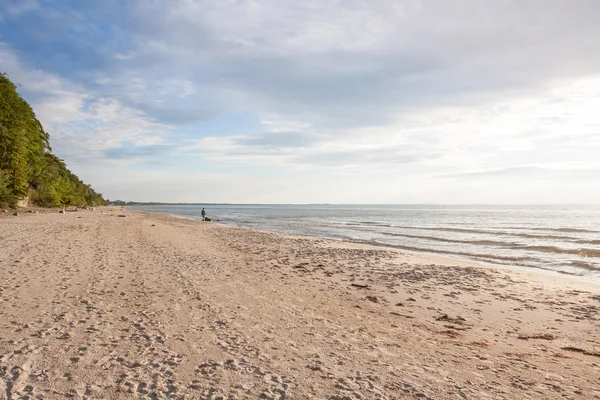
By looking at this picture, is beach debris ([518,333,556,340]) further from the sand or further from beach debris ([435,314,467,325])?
beach debris ([435,314,467,325])

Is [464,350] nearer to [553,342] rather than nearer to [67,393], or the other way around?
[553,342]

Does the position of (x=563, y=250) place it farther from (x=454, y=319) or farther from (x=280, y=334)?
(x=280, y=334)

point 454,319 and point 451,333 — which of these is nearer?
Answer: point 451,333

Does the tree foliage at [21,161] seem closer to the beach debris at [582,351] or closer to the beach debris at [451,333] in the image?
the beach debris at [451,333]

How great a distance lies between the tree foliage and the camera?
40375 mm

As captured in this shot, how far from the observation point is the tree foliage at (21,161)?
40.4m

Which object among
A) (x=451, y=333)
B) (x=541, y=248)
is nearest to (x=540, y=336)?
(x=451, y=333)

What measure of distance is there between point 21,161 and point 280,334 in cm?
4865

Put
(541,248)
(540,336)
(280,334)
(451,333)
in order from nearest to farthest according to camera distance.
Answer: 1. (280,334)
2. (451,333)
3. (540,336)
4. (541,248)

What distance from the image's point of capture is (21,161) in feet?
139

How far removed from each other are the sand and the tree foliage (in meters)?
34.6

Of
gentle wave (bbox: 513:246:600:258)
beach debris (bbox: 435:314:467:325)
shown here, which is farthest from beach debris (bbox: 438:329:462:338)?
gentle wave (bbox: 513:246:600:258)

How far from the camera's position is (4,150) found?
40.9 m

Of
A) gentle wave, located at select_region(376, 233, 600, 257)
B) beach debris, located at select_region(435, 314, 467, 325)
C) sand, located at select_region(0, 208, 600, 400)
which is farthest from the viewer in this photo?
gentle wave, located at select_region(376, 233, 600, 257)
